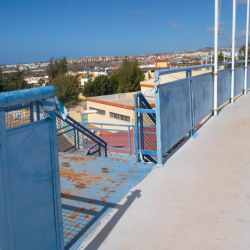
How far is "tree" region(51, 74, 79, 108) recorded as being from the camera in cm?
6588

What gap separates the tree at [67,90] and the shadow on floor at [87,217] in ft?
206

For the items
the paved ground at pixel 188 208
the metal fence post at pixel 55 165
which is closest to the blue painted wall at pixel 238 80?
the paved ground at pixel 188 208

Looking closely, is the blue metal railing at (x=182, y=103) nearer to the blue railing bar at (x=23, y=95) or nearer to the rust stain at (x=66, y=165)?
the rust stain at (x=66, y=165)

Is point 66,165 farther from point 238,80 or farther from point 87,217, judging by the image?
point 238,80

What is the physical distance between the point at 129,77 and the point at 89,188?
64.1 metres

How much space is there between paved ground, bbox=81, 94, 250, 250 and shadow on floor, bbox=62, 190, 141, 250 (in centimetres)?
1

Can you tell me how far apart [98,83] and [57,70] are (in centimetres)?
2651

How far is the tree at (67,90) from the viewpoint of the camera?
65875 millimetres

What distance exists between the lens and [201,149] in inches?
220

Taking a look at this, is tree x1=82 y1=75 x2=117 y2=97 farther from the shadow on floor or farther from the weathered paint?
the shadow on floor

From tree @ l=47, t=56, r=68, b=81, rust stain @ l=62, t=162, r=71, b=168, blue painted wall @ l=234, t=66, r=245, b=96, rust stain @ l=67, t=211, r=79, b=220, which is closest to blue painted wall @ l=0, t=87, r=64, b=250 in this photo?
rust stain @ l=67, t=211, r=79, b=220

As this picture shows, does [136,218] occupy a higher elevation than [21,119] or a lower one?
lower

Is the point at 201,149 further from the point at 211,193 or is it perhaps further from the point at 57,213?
the point at 57,213

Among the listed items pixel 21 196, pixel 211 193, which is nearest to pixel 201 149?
pixel 211 193
